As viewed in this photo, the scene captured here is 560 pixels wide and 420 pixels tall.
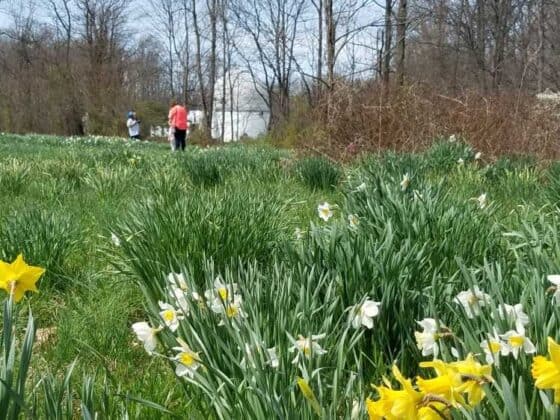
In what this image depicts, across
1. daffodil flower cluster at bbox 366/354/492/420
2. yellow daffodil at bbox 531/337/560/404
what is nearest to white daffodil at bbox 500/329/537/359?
daffodil flower cluster at bbox 366/354/492/420

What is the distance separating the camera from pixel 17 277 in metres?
1.07

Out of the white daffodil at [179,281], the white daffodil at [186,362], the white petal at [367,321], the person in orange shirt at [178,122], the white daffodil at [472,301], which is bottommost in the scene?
the white daffodil at [186,362]

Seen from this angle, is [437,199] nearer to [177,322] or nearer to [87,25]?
[177,322]

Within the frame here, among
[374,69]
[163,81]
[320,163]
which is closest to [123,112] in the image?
[163,81]

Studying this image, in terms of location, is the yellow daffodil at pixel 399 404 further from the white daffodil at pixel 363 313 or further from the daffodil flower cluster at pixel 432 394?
the white daffodil at pixel 363 313

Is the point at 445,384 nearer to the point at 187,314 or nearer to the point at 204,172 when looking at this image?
the point at 187,314

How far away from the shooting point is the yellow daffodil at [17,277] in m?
1.06

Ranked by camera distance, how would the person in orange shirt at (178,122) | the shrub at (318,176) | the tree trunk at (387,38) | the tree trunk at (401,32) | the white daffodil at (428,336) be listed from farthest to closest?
the person in orange shirt at (178,122) < the tree trunk at (401,32) < the tree trunk at (387,38) < the shrub at (318,176) < the white daffodil at (428,336)

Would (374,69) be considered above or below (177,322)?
above

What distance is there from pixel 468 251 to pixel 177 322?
1.45 m

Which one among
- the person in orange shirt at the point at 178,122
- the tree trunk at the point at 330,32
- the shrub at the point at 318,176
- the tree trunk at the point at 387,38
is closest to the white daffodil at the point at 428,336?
the shrub at the point at 318,176

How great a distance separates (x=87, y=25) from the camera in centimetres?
3653

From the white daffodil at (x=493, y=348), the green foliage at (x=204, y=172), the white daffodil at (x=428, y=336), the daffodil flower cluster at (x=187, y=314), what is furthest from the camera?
Result: the green foliage at (x=204, y=172)

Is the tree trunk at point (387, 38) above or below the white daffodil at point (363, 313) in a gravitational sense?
above
